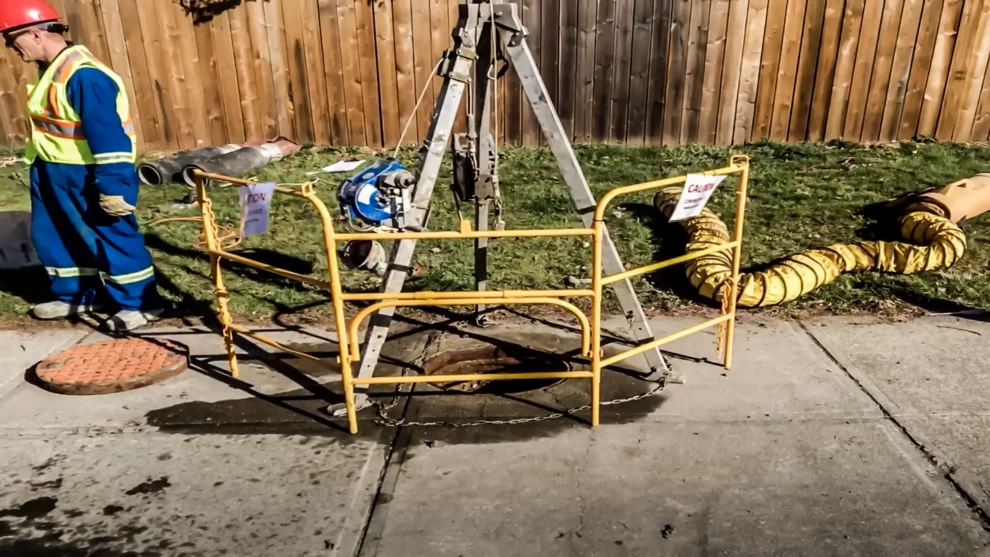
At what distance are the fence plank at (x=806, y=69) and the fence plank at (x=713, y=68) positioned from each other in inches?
20.1

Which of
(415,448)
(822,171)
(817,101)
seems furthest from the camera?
(817,101)

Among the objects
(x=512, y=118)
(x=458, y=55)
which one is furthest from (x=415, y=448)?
(x=512, y=118)

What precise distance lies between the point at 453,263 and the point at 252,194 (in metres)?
2.51

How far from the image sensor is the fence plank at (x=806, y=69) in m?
8.43

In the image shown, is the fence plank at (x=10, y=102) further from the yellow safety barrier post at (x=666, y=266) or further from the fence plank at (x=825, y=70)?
the fence plank at (x=825, y=70)

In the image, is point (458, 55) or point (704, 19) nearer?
point (458, 55)

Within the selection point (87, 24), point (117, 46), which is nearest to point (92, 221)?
point (117, 46)

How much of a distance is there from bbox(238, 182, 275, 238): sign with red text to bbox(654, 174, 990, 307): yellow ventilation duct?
2.71 metres

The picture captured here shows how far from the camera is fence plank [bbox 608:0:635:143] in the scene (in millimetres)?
8492

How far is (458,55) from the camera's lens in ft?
11.6

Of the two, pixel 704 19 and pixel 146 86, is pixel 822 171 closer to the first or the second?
pixel 704 19

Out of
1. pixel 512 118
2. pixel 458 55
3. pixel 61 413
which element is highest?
pixel 458 55

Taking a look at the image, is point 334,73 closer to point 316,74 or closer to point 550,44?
point 316,74

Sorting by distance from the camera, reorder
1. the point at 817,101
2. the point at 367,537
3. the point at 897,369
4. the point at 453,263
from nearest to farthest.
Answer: the point at 367,537 < the point at 897,369 < the point at 453,263 < the point at 817,101
